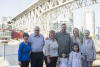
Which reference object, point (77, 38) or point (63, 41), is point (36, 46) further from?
point (77, 38)

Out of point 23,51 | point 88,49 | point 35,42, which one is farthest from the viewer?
point 88,49

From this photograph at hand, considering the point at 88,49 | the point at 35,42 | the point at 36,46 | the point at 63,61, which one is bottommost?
the point at 63,61

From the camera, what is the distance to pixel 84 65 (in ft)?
14.3

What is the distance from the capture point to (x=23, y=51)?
3.66 m

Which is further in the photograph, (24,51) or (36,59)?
(36,59)

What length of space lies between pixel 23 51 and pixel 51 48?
2.43 feet

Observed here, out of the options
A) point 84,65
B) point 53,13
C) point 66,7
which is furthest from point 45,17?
point 84,65

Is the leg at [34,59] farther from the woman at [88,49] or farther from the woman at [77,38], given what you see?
the woman at [88,49]

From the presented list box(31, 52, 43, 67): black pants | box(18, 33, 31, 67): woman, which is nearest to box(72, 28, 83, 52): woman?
box(31, 52, 43, 67): black pants

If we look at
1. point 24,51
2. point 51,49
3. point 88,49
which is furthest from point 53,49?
point 88,49

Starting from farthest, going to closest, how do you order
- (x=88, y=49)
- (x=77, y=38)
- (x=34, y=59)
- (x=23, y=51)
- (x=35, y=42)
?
(x=88, y=49) < (x=77, y=38) < (x=34, y=59) < (x=35, y=42) < (x=23, y=51)

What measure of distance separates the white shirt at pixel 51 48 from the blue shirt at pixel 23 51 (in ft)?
A: 1.59

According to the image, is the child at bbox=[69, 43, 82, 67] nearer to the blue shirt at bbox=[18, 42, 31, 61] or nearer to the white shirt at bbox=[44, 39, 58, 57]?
the white shirt at bbox=[44, 39, 58, 57]

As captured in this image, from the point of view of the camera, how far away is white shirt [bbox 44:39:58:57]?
152 inches
